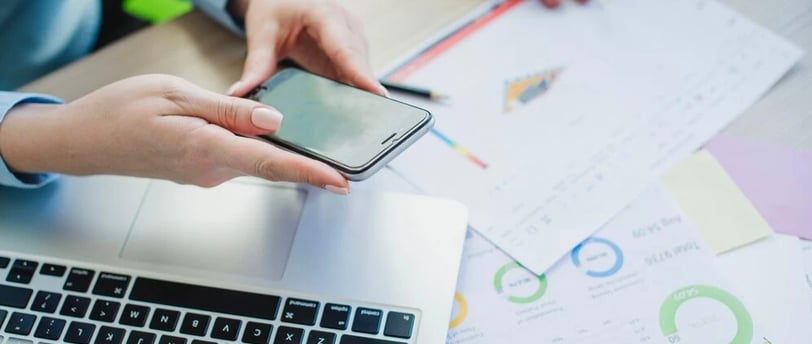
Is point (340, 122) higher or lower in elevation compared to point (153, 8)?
lower

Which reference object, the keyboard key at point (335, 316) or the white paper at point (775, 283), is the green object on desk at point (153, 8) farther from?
the white paper at point (775, 283)

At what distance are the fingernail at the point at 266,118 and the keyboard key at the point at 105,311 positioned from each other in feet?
0.51

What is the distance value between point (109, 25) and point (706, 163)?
66cm

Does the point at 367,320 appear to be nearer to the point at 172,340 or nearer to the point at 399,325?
the point at 399,325

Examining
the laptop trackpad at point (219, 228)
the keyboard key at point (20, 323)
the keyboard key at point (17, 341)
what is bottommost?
the keyboard key at point (17, 341)

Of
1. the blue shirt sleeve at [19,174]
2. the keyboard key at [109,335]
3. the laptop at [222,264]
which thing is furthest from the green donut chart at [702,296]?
the blue shirt sleeve at [19,174]

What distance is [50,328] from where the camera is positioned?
49cm

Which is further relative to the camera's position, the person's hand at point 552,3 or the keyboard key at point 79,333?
the person's hand at point 552,3

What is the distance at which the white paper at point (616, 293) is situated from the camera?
0.48 metres

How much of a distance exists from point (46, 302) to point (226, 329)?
5.0 inches

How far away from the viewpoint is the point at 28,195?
570 millimetres

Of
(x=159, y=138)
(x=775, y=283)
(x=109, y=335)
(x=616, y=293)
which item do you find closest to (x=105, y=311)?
(x=109, y=335)

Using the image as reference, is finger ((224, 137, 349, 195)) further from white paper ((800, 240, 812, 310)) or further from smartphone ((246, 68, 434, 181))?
white paper ((800, 240, 812, 310))

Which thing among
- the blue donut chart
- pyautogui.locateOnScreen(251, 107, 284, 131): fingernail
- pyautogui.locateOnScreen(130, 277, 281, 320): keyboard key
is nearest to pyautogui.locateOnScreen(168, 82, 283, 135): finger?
pyautogui.locateOnScreen(251, 107, 284, 131): fingernail
